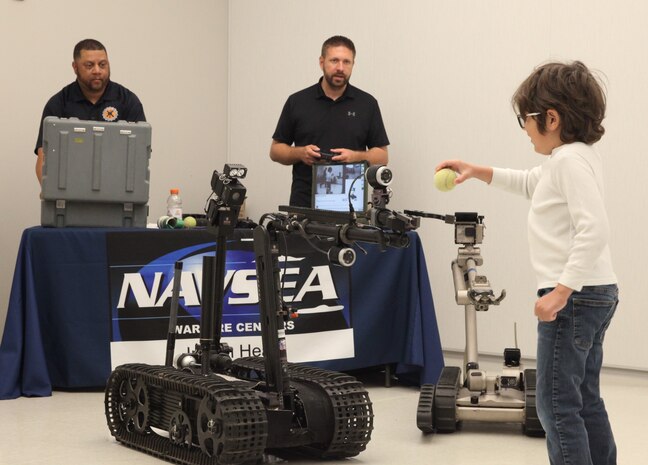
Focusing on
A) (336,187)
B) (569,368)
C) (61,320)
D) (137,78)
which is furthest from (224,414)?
(137,78)

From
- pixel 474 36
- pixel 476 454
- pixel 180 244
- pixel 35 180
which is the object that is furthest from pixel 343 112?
pixel 476 454

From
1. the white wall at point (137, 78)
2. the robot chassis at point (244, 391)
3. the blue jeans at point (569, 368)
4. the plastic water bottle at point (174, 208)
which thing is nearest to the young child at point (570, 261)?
the blue jeans at point (569, 368)

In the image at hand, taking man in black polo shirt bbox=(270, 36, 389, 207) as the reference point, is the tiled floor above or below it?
below

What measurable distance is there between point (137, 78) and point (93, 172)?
7.32 feet

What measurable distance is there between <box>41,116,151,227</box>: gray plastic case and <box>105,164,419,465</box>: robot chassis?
121 centimetres

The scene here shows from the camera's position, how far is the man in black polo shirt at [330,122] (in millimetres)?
5637

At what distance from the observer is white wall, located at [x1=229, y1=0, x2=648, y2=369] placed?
5.44 m

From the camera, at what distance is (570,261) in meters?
2.32

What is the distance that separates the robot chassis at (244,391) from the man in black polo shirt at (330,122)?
195cm

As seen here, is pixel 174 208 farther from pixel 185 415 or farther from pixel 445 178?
pixel 445 178

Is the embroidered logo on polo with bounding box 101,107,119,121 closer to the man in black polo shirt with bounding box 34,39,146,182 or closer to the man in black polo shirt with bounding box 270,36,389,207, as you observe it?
the man in black polo shirt with bounding box 34,39,146,182

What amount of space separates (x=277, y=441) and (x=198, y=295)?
1.58 m

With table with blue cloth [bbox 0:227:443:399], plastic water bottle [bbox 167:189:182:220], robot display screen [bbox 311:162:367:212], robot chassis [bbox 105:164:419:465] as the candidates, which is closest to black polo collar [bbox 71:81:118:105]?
plastic water bottle [bbox 167:189:182:220]

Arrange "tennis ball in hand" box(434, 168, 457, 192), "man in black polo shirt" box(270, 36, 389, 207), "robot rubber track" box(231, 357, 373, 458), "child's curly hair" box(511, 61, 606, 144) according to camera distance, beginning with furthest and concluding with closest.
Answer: "man in black polo shirt" box(270, 36, 389, 207) → "robot rubber track" box(231, 357, 373, 458) → "tennis ball in hand" box(434, 168, 457, 192) → "child's curly hair" box(511, 61, 606, 144)
